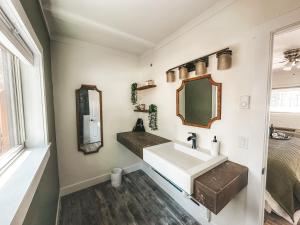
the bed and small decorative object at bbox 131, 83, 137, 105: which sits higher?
small decorative object at bbox 131, 83, 137, 105

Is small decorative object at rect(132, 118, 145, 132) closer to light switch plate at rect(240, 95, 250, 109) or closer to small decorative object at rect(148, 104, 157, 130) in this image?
small decorative object at rect(148, 104, 157, 130)

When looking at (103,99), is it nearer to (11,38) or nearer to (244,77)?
(11,38)

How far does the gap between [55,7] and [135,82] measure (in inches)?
63.8

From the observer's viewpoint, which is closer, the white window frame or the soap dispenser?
the white window frame

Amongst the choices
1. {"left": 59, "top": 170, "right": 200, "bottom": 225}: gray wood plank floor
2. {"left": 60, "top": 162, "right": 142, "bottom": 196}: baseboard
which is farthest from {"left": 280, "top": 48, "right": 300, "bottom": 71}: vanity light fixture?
{"left": 60, "top": 162, "right": 142, "bottom": 196}: baseboard

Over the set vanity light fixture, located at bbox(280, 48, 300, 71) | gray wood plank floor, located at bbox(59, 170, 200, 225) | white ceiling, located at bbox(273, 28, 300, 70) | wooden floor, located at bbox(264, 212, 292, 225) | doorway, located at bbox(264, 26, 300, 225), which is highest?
white ceiling, located at bbox(273, 28, 300, 70)

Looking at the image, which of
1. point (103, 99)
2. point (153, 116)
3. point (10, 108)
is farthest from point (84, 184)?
point (10, 108)

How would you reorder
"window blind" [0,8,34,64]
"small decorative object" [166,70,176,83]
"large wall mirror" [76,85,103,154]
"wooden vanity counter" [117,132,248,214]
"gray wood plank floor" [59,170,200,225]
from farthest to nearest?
"large wall mirror" [76,85,103,154]
"small decorative object" [166,70,176,83]
"gray wood plank floor" [59,170,200,225]
"wooden vanity counter" [117,132,248,214]
"window blind" [0,8,34,64]

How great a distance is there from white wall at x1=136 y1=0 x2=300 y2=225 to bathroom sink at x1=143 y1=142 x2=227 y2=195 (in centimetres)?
17

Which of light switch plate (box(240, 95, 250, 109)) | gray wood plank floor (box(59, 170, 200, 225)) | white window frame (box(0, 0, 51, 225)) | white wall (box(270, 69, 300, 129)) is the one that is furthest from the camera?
white wall (box(270, 69, 300, 129))

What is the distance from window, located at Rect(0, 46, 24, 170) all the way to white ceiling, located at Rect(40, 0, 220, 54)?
779 millimetres

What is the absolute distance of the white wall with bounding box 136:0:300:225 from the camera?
1.12 meters

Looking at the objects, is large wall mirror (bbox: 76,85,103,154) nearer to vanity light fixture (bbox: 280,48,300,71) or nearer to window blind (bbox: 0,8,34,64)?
window blind (bbox: 0,8,34,64)

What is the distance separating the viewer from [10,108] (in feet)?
3.58
